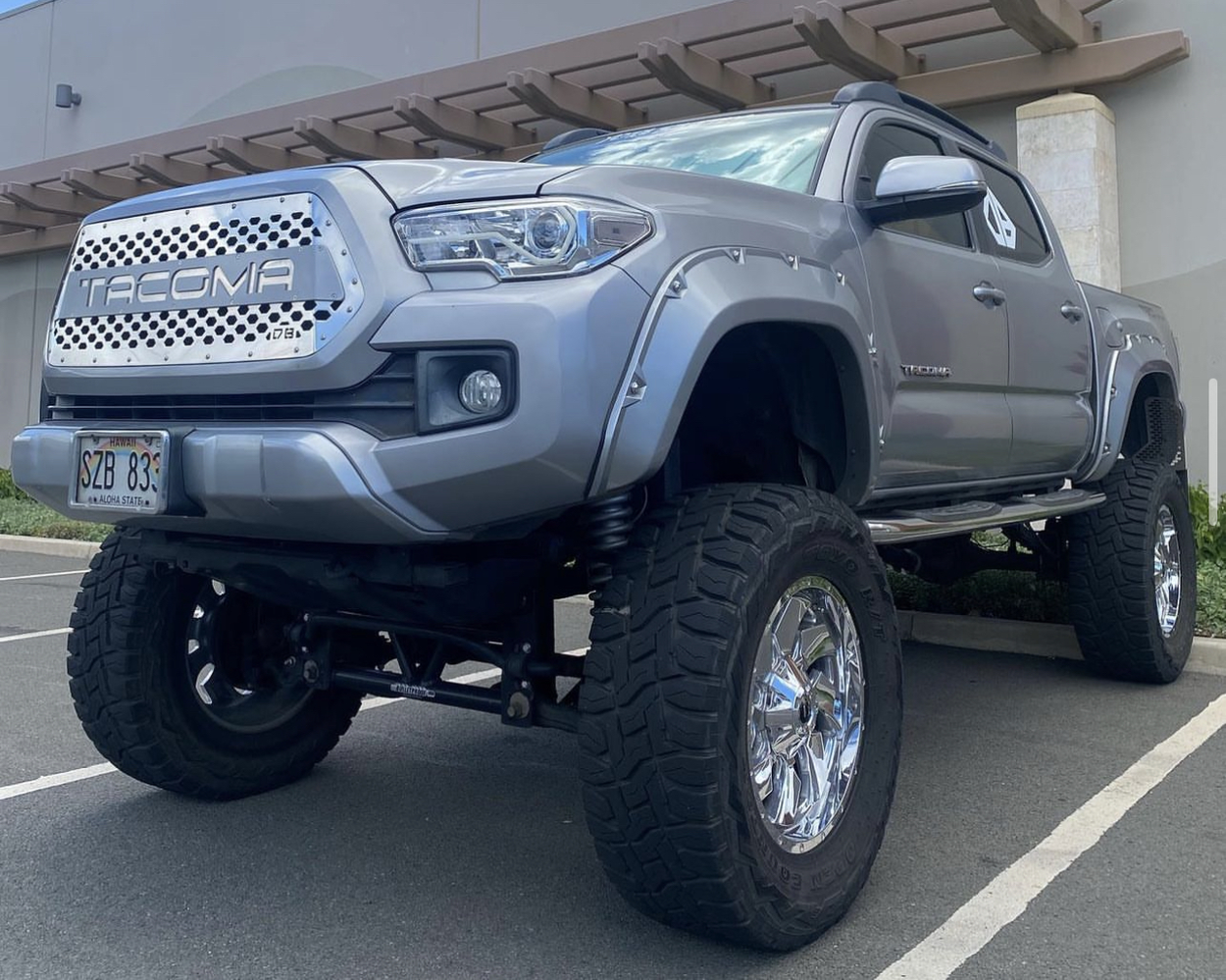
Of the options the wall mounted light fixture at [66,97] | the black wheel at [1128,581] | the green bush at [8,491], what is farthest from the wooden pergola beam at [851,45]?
the wall mounted light fixture at [66,97]

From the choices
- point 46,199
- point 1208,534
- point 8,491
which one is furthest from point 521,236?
point 46,199

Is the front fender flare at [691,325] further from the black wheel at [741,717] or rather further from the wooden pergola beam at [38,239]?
the wooden pergola beam at [38,239]

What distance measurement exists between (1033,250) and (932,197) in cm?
176

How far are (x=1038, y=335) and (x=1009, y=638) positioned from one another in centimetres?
229

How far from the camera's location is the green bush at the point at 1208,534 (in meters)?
7.80

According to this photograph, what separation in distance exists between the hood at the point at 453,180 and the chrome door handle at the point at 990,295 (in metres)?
1.96

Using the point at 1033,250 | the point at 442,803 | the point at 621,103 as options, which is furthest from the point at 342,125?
the point at 442,803

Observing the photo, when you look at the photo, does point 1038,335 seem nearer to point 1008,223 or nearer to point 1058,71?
point 1008,223

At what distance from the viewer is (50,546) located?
462 inches

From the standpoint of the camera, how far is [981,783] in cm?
409

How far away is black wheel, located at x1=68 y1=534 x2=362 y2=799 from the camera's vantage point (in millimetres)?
3598

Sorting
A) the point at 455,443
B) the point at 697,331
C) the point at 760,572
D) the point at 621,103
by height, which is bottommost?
the point at 760,572

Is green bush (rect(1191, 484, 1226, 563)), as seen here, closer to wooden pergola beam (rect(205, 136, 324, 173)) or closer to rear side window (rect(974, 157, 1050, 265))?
rear side window (rect(974, 157, 1050, 265))

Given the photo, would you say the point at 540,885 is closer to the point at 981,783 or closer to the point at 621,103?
the point at 981,783
